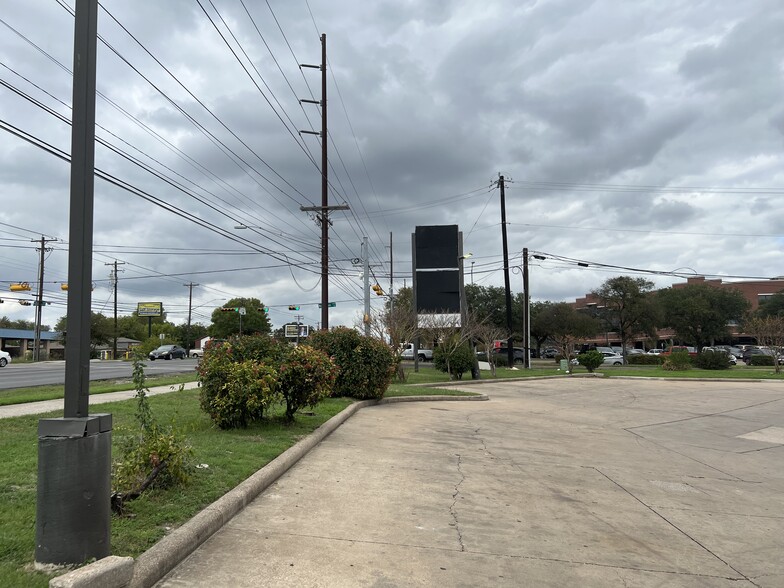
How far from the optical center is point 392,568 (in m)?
4.20

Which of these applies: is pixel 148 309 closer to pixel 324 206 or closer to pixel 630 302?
pixel 630 302

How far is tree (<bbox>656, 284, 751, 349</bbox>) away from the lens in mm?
59062

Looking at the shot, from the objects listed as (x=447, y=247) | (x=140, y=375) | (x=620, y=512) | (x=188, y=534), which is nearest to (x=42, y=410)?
(x=140, y=375)

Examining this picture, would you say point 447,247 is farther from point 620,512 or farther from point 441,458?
point 620,512

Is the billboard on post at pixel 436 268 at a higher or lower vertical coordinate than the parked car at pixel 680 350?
higher

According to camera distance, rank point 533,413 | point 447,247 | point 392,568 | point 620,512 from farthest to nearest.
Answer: point 447,247 < point 533,413 < point 620,512 < point 392,568

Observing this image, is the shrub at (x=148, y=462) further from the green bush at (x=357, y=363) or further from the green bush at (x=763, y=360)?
the green bush at (x=763, y=360)

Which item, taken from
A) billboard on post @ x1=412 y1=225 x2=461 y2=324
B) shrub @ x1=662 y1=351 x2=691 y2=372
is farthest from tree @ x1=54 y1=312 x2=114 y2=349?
shrub @ x1=662 y1=351 x2=691 y2=372

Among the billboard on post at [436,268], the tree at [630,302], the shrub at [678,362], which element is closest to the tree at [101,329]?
the billboard on post at [436,268]

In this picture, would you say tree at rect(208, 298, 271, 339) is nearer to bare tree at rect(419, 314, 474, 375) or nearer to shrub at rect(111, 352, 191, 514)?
bare tree at rect(419, 314, 474, 375)

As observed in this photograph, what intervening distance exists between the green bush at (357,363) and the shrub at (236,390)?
238 inches

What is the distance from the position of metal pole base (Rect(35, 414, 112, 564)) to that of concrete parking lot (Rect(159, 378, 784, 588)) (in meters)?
0.57

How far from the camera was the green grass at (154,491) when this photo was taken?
3863 mm

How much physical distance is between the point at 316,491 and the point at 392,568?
6.98 feet
